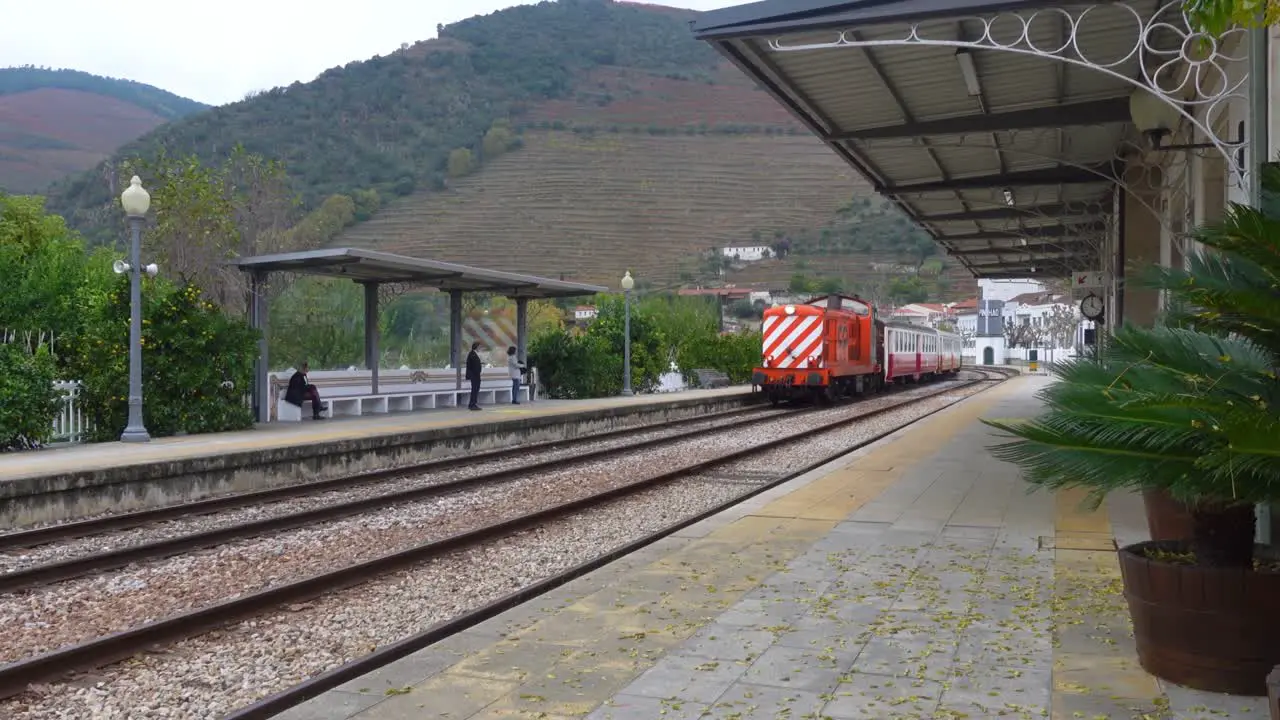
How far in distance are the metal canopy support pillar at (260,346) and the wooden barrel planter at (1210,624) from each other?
55.1 feet

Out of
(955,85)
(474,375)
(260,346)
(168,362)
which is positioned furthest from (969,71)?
(474,375)

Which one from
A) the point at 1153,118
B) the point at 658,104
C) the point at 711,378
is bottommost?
the point at 711,378

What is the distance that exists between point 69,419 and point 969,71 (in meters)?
13.0

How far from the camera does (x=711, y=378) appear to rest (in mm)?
41844

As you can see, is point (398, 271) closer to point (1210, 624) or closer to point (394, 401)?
point (394, 401)

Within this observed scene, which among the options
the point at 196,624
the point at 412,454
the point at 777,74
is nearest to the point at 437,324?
the point at 412,454

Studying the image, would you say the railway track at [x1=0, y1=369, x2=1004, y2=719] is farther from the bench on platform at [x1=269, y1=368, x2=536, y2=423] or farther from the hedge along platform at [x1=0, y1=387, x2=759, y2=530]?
the bench on platform at [x1=269, y1=368, x2=536, y2=423]

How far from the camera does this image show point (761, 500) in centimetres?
1076

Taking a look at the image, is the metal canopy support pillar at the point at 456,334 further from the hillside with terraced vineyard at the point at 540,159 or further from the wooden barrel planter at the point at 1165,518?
the hillside with terraced vineyard at the point at 540,159

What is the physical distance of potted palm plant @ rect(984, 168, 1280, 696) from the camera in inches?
149

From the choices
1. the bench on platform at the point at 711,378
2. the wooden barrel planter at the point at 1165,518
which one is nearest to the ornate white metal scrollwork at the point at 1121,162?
the wooden barrel planter at the point at 1165,518

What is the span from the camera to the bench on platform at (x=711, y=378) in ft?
135

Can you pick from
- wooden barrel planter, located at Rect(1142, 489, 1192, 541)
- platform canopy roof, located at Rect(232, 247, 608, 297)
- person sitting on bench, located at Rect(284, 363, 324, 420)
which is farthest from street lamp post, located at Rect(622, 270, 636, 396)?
wooden barrel planter, located at Rect(1142, 489, 1192, 541)

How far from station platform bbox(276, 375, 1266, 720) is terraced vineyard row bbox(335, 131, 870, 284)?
97.2 m
